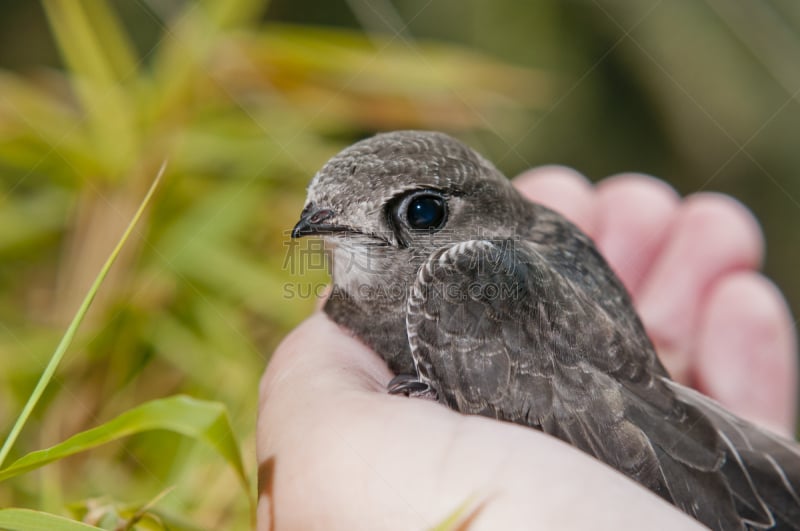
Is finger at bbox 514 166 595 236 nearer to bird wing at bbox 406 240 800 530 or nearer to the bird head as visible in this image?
the bird head

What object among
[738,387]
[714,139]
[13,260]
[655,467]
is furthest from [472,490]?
[714,139]

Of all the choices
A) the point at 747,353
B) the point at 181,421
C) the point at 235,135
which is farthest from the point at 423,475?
the point at 235,135

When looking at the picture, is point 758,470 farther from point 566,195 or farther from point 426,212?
point 566,195

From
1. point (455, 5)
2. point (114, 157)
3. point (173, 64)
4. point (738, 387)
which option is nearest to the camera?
point (738, 387)

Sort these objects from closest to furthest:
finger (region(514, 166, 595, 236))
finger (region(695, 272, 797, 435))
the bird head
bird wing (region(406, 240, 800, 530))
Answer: bird wing (region(406, 240, 800, 530)), the bird head, finger (region(695, 272, 797, 435)), finger (region(514, 166, 595, 236))

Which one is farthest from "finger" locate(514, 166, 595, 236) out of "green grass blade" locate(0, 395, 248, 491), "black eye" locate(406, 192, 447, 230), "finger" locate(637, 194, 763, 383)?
"green grass blade" locate(0, 395, 248, 491)

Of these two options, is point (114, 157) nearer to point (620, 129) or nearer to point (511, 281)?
point (511, 281)
